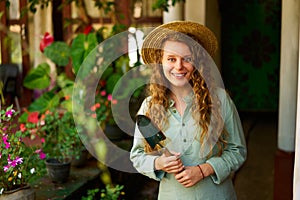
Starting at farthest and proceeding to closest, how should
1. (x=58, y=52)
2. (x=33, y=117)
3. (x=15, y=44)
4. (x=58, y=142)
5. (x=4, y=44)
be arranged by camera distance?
(x=15, y=44) → (x=4, y=44) → (x=58, y=52) → (x=33, y=117) → (x=58, y=142)

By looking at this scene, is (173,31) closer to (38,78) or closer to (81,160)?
(81,160)

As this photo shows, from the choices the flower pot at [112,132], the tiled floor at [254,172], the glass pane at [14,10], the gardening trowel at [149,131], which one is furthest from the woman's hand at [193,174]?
the glass pane at [14,10]

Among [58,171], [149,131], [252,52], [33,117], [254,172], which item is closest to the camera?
[149,131]

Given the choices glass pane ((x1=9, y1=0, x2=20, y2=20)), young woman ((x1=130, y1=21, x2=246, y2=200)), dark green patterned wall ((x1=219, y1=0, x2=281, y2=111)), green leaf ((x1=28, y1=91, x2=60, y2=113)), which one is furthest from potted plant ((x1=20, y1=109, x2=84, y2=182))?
dark green patterned wall ((x1=219, y1=0, x2=281, y2=111))

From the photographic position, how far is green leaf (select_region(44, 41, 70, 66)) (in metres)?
4.38

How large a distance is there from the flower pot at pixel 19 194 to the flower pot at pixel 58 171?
56 centimetres

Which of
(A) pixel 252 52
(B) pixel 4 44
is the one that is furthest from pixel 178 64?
(A) pixel 252 52

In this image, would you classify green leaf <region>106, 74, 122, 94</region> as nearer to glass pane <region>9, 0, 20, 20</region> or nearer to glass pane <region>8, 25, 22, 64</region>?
glass pane <region>8, 25, 22, 64</region>

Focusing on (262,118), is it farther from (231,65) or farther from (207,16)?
(207,16)

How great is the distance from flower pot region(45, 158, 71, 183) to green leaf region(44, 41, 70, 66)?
4.10ft

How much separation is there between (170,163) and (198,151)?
6.0 inches

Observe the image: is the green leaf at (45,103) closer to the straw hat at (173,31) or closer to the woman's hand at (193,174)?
the straw hat at (173,31)

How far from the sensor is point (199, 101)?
201 centimetres

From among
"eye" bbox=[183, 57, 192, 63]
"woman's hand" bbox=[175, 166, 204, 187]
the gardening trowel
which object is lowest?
"woman's hand" bbox=[175, 166, 204, 187]
